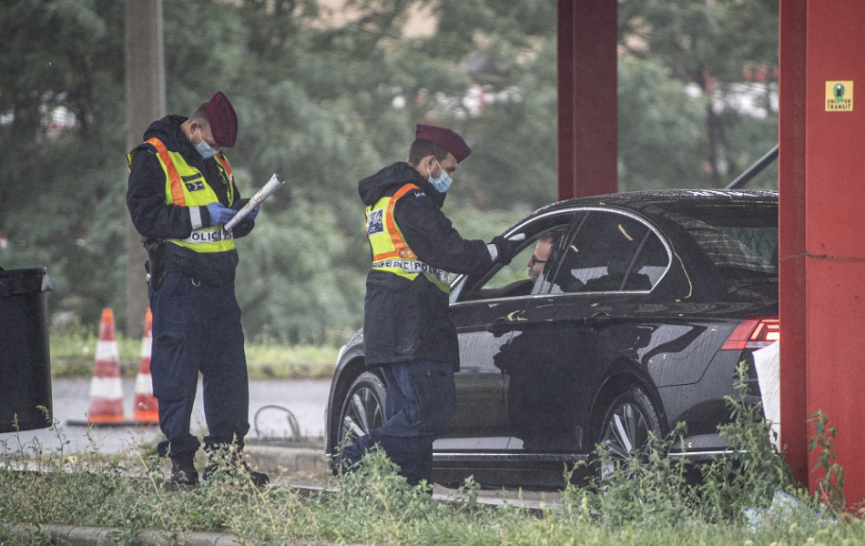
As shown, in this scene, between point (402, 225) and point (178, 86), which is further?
point (178, 86)

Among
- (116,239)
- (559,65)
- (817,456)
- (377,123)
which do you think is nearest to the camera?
(817,456)

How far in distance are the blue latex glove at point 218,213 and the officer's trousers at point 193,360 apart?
1.05ft

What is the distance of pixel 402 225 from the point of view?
7.19m

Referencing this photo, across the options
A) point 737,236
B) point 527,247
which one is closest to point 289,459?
point 527,247

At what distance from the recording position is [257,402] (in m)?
14.2

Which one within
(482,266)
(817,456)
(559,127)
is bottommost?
(817,456)

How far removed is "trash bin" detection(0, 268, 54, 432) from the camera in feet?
25.5

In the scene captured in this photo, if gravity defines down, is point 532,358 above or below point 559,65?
below

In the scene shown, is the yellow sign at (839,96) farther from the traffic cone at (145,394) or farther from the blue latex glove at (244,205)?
the traffic cone at (145,394)

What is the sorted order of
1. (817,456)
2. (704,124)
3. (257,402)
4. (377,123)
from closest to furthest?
(817,456) → (257,402) → (377,123) → (704,124)

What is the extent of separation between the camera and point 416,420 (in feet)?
23.4

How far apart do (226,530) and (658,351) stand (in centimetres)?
195

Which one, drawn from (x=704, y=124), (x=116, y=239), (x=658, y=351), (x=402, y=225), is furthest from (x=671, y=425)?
(x=704, y=124)

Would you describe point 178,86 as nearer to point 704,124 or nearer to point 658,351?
point 704,124
